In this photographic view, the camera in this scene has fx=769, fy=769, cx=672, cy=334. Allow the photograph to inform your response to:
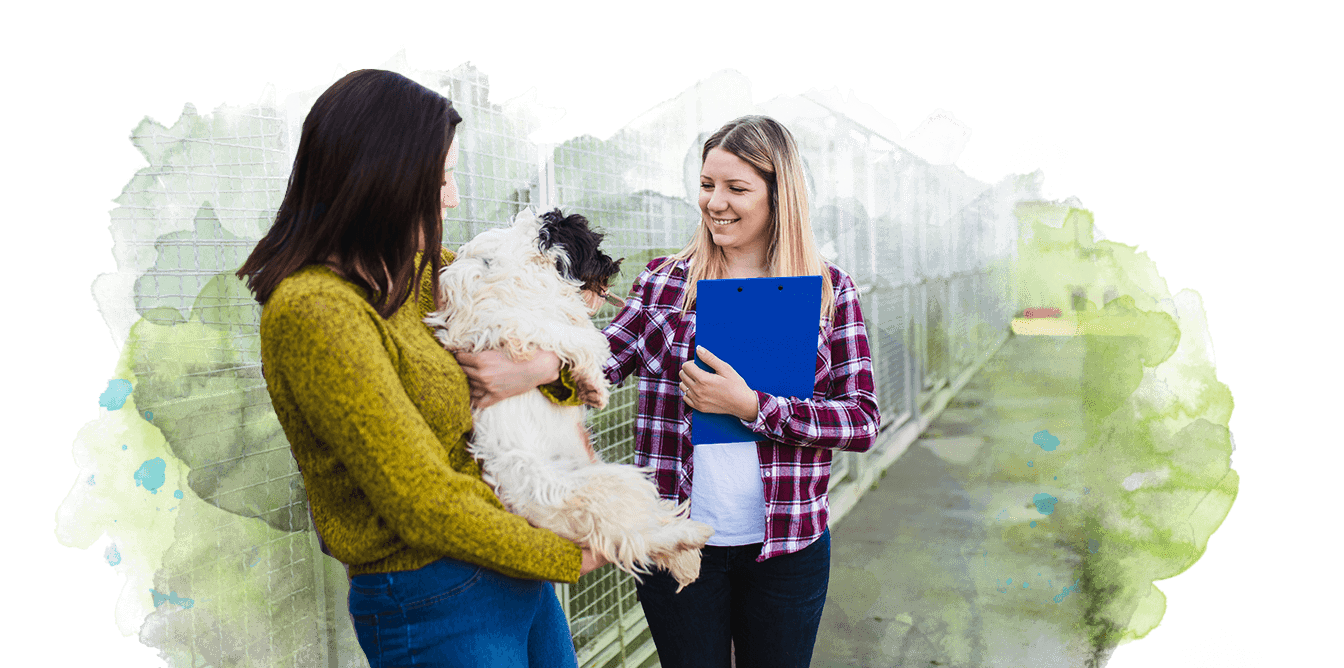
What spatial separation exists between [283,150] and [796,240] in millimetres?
1351

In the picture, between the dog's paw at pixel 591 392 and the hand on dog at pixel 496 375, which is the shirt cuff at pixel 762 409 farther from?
the hand on dog at pixel 496 375

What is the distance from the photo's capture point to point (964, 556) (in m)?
4.84

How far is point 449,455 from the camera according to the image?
1.34 meters

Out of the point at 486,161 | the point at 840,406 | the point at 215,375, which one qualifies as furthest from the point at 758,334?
the point at 215,375

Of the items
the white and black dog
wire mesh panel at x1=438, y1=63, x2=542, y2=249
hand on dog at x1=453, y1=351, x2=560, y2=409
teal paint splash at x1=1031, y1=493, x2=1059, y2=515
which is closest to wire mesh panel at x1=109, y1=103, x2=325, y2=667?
wire mesh panel at x1=438, y1=63, x2=542, y2=249

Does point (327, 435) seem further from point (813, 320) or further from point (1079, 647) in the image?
point (1079, 647)

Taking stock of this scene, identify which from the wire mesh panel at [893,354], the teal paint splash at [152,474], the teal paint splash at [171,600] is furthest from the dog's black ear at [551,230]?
Result: the wire mesh panel at [893,354]

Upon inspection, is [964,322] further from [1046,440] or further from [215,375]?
[215,375]

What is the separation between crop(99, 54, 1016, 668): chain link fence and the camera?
1.78 meters

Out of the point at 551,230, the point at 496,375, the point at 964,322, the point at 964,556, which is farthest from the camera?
the point at 964,322

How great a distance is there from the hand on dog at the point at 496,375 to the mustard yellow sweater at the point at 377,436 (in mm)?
92

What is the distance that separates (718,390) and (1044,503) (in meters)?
4.80

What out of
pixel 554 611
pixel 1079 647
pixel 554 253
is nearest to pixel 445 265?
pixel 554 253

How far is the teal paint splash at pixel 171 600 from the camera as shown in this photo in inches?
69.0
